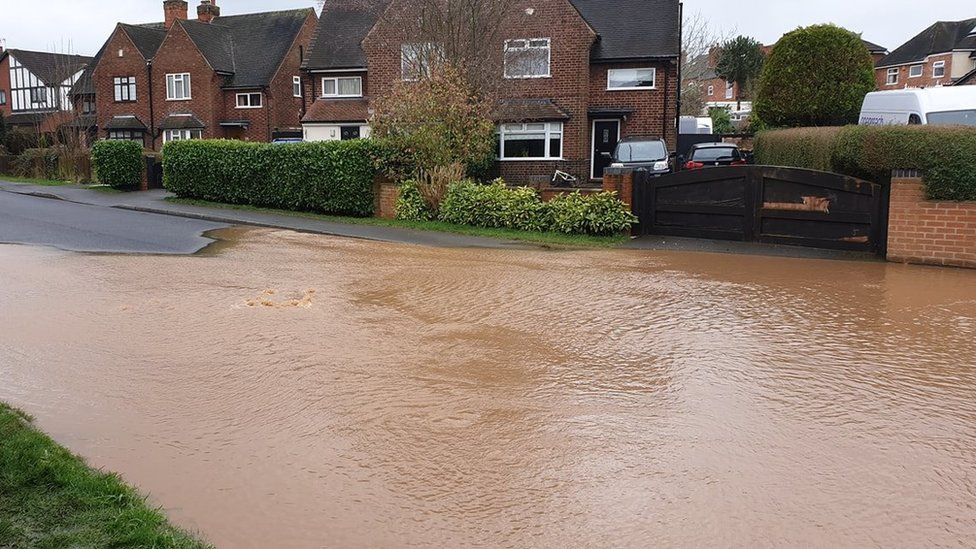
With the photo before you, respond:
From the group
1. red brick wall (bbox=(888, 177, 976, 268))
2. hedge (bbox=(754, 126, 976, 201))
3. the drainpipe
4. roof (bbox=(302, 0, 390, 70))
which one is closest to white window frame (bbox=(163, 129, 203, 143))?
the drainpipe

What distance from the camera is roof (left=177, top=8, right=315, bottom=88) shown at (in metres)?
43.7

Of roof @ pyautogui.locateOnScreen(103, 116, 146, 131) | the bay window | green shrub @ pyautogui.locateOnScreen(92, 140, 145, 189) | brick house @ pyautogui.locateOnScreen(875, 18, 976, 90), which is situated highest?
brick house @ pyautogui.locateOnScreen(875, 18, 976, 90)

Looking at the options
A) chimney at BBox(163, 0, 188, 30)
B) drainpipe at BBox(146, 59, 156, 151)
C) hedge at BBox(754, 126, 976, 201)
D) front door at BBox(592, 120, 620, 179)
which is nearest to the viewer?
hedge at BBox(754, 126, 976, 201)

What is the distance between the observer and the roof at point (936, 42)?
194ft

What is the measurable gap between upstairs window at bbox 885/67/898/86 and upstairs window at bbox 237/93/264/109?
165ft

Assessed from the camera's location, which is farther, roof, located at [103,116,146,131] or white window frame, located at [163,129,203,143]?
roof, located at [103,116,146,131]

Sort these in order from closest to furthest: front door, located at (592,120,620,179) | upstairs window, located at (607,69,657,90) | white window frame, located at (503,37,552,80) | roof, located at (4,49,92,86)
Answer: white window frame, located at (503,37,552,80) < upstairs window, located at (607,69,657,90) < front door, located at (592,120,620,179) < roof, located at (4,49,92,86)

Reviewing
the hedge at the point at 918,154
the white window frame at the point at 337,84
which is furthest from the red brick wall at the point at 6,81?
the hedge at the point at 918,154

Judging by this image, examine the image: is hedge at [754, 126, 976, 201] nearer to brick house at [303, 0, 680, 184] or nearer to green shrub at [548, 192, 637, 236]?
green shrub at [548, 192, 637, 236]

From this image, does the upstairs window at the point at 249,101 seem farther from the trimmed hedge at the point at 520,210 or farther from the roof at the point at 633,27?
the trimmed hedge at the point at 520,210

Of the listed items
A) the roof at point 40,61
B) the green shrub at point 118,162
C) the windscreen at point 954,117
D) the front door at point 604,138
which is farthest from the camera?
the roof at point 40,61

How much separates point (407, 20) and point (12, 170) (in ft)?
76.2

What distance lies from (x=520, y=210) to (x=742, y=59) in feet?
151

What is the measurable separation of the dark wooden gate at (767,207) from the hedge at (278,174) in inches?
272
